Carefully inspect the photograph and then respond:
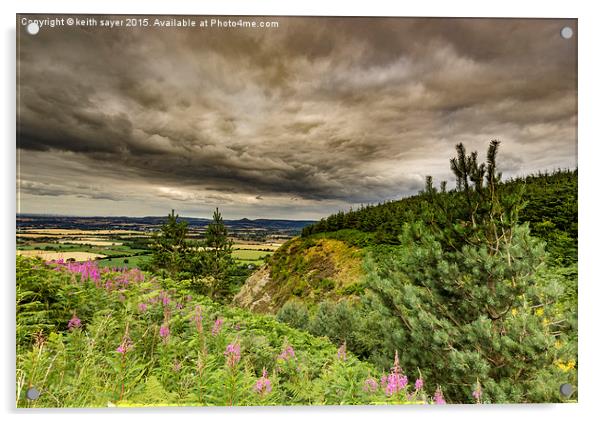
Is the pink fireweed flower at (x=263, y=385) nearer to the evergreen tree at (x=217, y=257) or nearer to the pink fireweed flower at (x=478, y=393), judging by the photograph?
the evergreen tree at (x=217, y=257)

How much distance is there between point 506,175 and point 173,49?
392 centimetres

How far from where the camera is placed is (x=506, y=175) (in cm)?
477

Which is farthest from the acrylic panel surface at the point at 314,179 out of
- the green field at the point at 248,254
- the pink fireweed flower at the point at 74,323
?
the pink fireweed flower at the point at 74,323

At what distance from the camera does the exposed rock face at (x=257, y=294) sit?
208 inches

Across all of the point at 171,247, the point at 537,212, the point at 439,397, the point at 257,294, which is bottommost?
the point at 439,397

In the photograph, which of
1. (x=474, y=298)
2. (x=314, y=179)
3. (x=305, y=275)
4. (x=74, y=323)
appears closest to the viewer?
(x=74, y=323)

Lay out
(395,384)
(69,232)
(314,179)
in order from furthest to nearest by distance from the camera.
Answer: (314,179) < (69,232) < (395,384)

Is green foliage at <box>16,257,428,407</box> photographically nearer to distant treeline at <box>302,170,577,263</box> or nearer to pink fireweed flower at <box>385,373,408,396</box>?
pink fireweed flower at <box>385,373,408,396</box>

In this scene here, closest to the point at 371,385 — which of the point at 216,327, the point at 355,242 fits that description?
the point at 216,327
